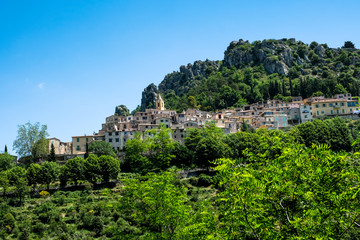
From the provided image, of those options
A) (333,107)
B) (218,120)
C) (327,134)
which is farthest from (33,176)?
(333,107)

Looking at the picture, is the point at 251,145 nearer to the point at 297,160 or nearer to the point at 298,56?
the point at 297,160

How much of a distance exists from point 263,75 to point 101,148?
102513 mm

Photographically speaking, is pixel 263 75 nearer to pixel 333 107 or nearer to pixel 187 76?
pixel 187 76

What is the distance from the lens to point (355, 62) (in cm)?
15288

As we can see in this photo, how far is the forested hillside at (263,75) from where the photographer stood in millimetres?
119312

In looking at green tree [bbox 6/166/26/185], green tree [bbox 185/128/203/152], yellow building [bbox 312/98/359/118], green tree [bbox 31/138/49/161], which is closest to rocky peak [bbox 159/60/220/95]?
yellow building [bbox 312/98/359/118]

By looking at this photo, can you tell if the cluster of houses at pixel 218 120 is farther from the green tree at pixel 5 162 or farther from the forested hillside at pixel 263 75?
the forested hillside at pixel 263 75

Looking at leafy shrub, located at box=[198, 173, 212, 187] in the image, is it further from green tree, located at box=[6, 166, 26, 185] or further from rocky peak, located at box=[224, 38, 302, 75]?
rocky peak, located at box=[224, 38, 302, 75]

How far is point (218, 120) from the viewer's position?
88750 millimetres

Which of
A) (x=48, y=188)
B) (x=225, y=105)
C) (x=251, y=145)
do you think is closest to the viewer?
(x=48, y=188)

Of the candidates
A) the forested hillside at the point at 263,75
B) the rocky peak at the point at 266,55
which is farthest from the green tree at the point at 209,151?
the rocky peak at the point at 266,55

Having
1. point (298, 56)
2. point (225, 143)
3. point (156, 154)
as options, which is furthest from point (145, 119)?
point (298, 56)

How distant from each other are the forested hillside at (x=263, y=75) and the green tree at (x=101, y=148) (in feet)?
169

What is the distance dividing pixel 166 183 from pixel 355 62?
159 meters
